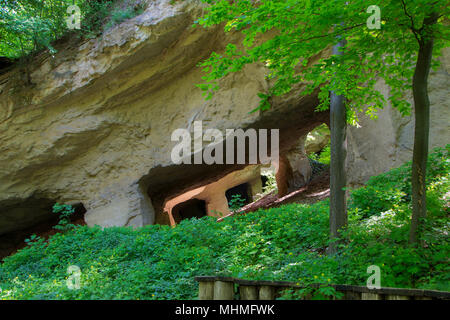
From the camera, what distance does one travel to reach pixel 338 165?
5.28 metres

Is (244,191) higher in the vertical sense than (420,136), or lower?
higher

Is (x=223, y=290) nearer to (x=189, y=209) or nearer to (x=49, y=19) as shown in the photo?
(x=49, y=19)

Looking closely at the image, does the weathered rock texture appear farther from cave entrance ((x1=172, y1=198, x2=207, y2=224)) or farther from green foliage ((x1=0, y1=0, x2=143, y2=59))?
green foliage ((x1=0, y1=0, x2=143, y2=59))

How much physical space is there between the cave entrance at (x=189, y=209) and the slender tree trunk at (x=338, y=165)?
61.0 feet

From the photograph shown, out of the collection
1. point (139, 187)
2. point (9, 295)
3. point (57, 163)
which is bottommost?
point (9, 295)

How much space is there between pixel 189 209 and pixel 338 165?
1941 centimetres

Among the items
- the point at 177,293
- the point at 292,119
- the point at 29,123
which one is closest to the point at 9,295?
the point at 177,293

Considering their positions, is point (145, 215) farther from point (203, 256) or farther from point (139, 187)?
point (203, 256)

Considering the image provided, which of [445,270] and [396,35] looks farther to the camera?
[396,35]

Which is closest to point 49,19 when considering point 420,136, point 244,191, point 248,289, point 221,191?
point 248,289

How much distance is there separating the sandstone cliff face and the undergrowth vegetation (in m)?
2.41

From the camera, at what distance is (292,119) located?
10664mm

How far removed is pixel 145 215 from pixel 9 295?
18.6ft
